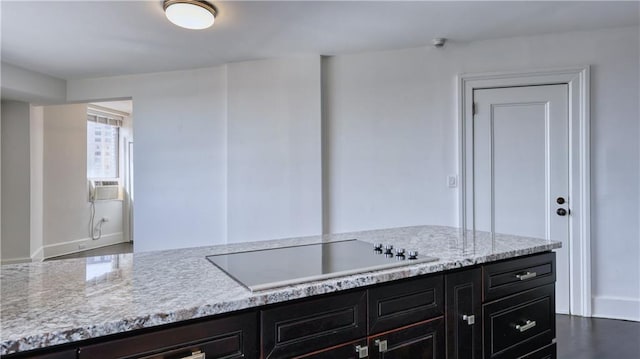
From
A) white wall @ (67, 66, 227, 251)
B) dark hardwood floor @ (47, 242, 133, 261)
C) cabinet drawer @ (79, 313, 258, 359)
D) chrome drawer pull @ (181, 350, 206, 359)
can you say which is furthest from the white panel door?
dark hardwood floor @ (47, 242, 133, 261)

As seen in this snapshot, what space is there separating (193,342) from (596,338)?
2973mm

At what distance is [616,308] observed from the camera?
10.1ft

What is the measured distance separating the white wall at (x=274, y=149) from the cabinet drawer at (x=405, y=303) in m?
2.36

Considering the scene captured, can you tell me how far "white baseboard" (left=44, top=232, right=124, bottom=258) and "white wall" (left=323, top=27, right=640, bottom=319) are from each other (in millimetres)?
4504

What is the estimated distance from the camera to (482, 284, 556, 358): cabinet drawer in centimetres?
155

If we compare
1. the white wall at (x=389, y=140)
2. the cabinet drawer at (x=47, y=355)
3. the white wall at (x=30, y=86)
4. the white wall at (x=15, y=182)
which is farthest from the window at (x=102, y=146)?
the cabinet drawer at (x=47, y=355)

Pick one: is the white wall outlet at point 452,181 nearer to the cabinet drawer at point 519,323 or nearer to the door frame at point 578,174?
the door frame at point 578,174

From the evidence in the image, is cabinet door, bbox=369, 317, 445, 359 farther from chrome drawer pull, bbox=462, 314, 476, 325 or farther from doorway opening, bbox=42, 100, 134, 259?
doorway opening, bbox=42, 100, 134, 259

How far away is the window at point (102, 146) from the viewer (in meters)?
6.46

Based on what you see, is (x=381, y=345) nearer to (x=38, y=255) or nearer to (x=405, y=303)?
(x=405, y=303)

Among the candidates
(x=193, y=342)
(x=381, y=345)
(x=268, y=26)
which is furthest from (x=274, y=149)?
(x=193, y=342)

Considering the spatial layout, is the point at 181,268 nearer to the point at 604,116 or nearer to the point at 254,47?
the point at 254,47

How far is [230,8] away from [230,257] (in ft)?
6.27

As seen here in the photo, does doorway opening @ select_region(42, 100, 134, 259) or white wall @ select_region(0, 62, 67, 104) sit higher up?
white wall @ select_region(0, 62, 67, 104)
